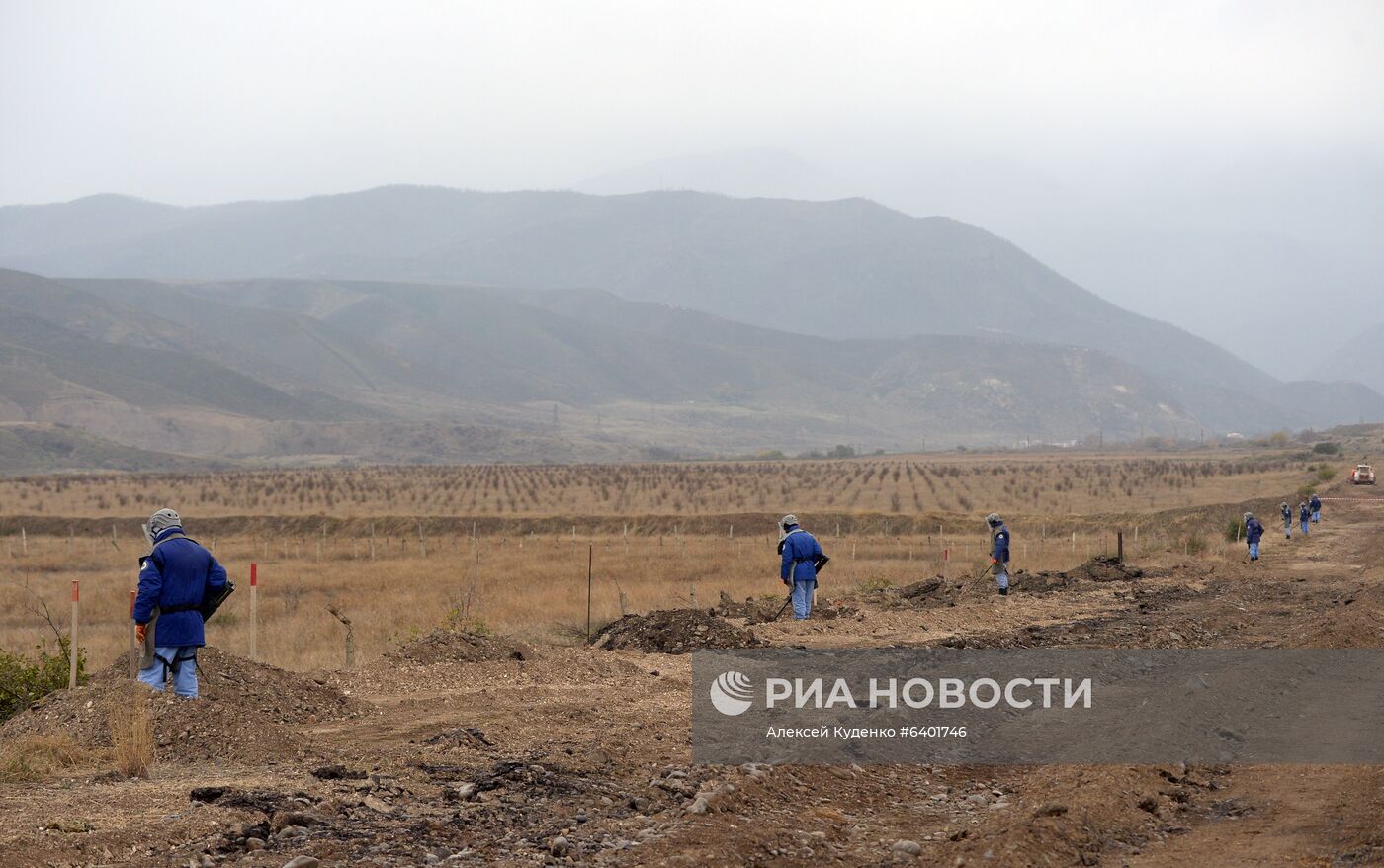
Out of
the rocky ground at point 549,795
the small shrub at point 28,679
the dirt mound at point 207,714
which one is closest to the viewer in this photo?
the rocky ground at point 549,795

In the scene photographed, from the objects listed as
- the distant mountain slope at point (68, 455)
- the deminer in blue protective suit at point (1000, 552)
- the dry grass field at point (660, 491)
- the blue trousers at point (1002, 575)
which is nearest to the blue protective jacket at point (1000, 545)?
the deminer in blue protective suit at point (1000, 552)

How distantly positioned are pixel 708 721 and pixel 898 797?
7.77 feet

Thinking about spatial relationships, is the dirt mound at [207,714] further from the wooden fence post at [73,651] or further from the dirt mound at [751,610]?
the dirt mound at [751,610]

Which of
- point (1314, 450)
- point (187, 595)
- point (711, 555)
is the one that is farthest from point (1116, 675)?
→ point (1314, 450)

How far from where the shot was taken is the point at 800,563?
18.2 metres

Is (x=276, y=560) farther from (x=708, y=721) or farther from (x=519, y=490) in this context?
(x=519, y=490)

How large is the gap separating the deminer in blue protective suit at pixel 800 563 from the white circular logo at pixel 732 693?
4.78 metres

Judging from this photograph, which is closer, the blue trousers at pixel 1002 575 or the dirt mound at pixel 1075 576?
the blue trousers at pixel 1002 575

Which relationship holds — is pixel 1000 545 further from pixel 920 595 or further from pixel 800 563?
pixel 800 563

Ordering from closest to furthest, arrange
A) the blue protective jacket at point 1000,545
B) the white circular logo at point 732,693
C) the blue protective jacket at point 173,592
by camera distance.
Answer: the blue protective jacket at point 173,592 → the white circular logo at point 732,693 → the blue protective jacket at point 1000,545

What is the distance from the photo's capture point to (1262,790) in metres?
9.61

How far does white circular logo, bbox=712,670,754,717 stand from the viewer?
11.9m

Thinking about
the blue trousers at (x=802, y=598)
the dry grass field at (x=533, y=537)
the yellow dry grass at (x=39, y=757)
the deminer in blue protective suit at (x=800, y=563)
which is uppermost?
the deminer in blue protective suit at (x=800, y=563)

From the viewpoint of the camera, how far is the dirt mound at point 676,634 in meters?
16.8
